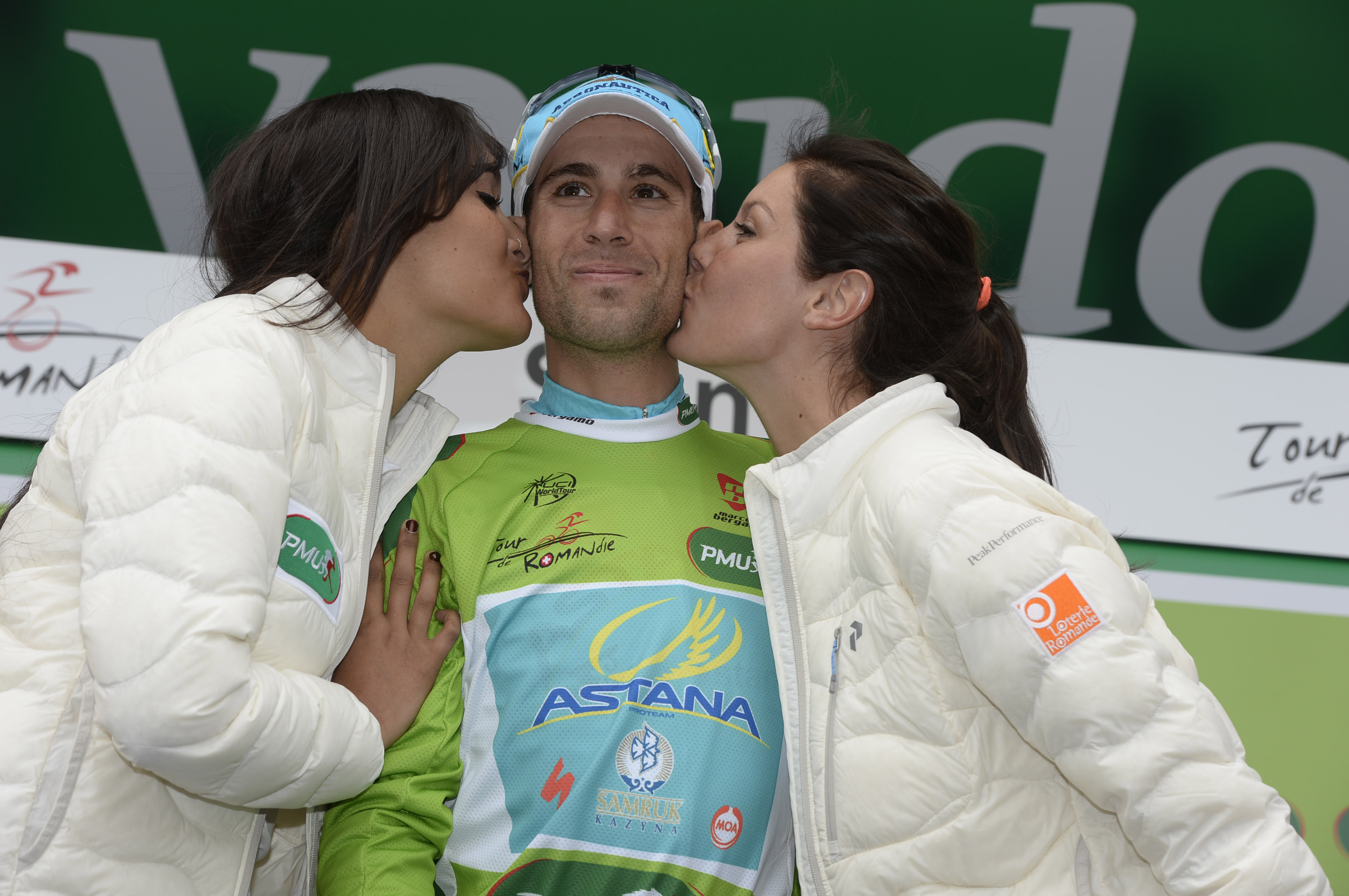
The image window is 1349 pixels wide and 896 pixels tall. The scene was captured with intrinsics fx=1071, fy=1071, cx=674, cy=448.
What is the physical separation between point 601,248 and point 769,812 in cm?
94

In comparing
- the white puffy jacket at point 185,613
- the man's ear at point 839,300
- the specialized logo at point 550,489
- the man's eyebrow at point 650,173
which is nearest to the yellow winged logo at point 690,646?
the specialized logo at point 550,489

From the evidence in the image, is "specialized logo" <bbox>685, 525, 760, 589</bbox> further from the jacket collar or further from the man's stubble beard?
the man's stubble beard

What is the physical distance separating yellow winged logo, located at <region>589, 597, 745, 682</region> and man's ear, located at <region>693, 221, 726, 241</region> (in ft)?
2.27

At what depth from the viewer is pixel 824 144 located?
5.83 feet

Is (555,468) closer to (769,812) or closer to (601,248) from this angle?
(601,248)

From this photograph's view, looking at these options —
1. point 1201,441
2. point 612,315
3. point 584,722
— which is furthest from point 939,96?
point 584,722

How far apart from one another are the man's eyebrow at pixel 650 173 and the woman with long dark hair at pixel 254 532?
0.27 metres

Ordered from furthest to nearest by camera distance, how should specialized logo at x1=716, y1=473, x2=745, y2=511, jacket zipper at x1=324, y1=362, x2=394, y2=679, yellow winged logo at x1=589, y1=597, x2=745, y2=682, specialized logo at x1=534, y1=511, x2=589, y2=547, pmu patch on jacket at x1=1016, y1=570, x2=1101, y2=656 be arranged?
specialized logo at x1=716, y1=473, x2=745, y2=511, specialized logo at x1=534, y1=511, x2=589, y2=547, yellow winged logo at x1=589, y1=597, x2=745, y2=682, jacket zipper at x1=324, y1=362, x2=394, y2=679, pmu patch on jacket at x1=1016, y1=570, x2=1101, y2=656

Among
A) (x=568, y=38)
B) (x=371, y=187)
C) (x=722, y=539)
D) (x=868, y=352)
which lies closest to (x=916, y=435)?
(x=868, y=352)

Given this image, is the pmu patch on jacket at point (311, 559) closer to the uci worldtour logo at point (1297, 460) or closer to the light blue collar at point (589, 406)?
the light blue collar at point (589, 406)

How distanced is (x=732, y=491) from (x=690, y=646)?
332mm

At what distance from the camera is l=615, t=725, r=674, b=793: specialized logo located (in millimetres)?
1462

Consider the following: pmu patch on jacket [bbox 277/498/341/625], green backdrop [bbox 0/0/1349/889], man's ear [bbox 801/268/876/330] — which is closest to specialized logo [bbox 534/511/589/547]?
pmu patch on jacket [bbox 277/498/341/625]

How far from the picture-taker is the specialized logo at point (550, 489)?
169 cm
